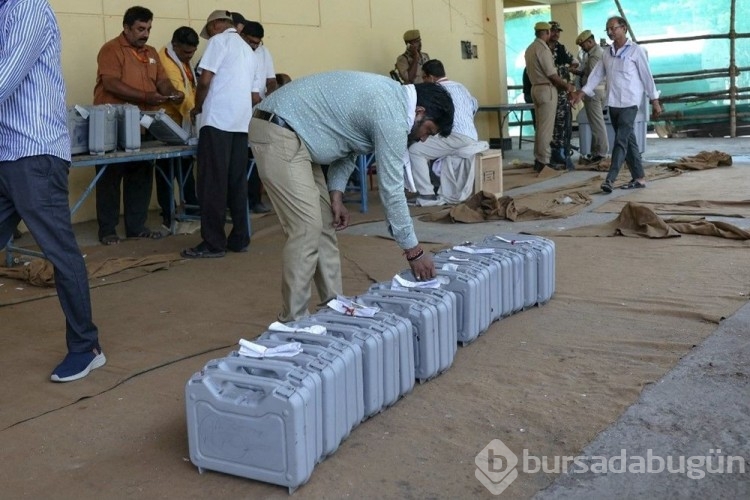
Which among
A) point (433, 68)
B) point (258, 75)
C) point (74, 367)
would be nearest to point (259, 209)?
point (258, 75)

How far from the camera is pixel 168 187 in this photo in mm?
7520

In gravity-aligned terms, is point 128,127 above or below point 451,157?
above

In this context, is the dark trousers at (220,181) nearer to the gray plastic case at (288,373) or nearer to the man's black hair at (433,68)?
the man's black hair at (433,68)

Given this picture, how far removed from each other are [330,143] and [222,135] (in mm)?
2647

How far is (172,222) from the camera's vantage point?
7605mm

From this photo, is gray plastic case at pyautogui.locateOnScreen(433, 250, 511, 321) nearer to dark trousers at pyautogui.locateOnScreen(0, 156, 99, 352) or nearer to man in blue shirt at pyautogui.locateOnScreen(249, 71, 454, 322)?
man in blue shirt at pyautogui.locateOnScreen(249, 71, 454, 322)

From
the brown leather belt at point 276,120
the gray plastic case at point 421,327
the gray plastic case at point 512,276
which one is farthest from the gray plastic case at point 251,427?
the gray plastic case at point 512,276

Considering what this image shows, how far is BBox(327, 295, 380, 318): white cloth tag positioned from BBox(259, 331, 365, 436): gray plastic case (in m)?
0.30

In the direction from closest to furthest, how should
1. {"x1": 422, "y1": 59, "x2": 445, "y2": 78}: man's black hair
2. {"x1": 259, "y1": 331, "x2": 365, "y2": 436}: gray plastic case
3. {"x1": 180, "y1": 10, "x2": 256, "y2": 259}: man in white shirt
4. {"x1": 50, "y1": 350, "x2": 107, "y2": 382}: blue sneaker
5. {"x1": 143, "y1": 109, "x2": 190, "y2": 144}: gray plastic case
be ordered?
{"x1": 259, "y1": 331, "x2": 365, "y2": 436}: gray plastic case < {"x1": 50, "y1": 350, "x2": 107, "y2": 382}: blue sneaker < {"x1": 180, "y1": 10, "x2": 256, "y2": 259}: man in white shirt < {"x1": 143, "y1": 109, "x2": 190, "y2": 144}: gray plastic case < {"x1": 422, "y1": 59, "x2": 445, "y2": 78}: man's black hair

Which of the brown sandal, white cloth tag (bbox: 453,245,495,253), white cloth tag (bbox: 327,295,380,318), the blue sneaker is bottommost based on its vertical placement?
the blue sneaker

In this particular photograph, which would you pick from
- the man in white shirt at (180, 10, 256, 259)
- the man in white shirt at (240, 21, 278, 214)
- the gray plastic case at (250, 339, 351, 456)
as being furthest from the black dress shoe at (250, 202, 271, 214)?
the gray plastic case at (250, 339, 351, 456)

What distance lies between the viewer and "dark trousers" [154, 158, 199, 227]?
7.80m

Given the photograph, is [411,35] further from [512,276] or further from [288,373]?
[288,373]

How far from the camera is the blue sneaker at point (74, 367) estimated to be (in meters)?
3.86
